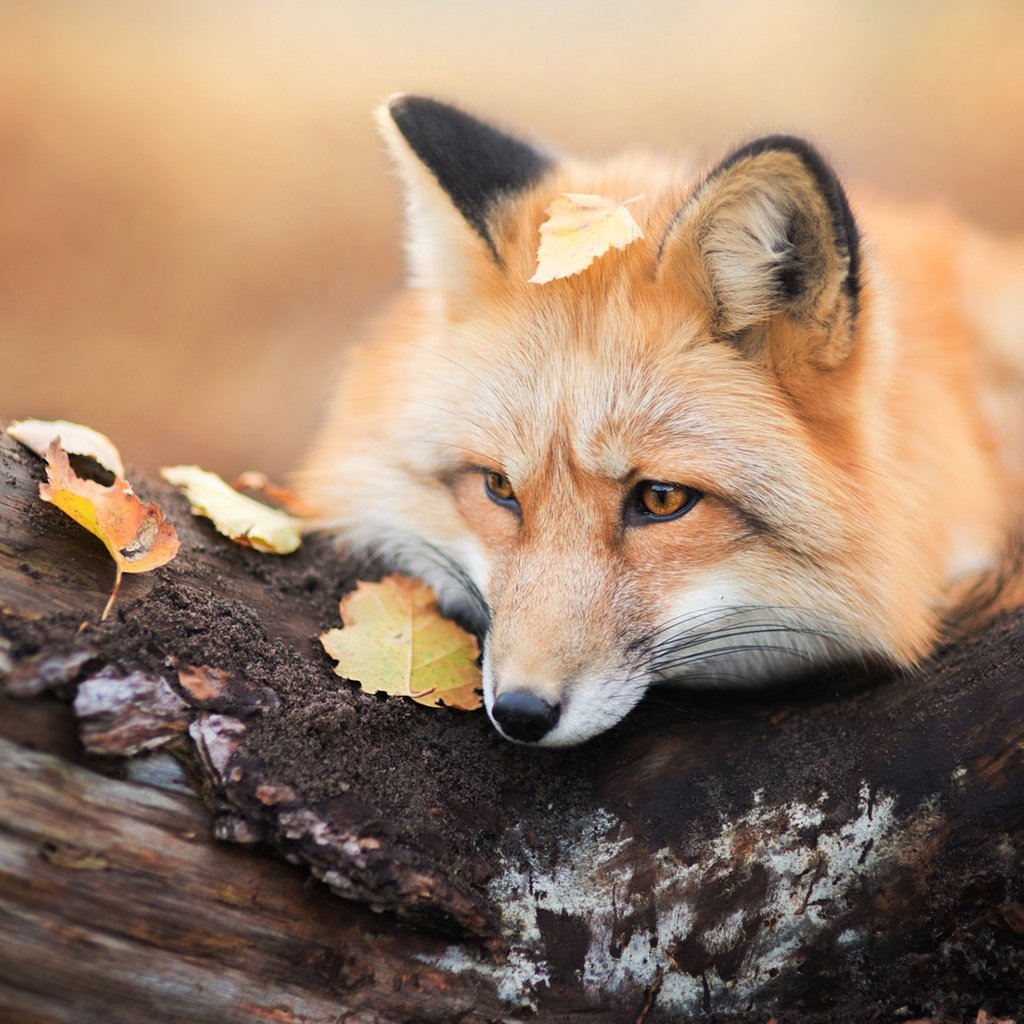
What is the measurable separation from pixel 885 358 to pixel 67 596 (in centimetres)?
248

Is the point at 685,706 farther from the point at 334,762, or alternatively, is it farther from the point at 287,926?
the point at 287,926

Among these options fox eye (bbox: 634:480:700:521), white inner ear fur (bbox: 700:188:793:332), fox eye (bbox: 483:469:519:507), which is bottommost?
fox eye (bbox: 483:469:519:507)

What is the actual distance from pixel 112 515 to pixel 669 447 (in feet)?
4.95

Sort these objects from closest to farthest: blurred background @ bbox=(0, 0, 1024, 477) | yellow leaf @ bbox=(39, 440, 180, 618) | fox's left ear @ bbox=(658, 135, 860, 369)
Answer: yellow leaf @ bbox=(39, 440, 180, 618) < fox's left ear @ bbox=(658, 135, 860, 369) < blurred background @ bbox=(0, 0, 1024, 477)

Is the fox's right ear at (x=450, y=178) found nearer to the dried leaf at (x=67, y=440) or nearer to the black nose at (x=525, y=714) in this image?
the dried leaf at (x=67, y=440)

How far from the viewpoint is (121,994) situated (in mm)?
1771

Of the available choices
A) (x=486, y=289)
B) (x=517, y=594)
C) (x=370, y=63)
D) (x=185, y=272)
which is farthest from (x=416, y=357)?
(x=370, y=63)

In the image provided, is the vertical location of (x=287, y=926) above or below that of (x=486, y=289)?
below

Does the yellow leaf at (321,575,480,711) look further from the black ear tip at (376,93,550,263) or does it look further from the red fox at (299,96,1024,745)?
the black ear tip at (376,93,550,263)

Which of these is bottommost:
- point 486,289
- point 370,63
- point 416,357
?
point 370,63

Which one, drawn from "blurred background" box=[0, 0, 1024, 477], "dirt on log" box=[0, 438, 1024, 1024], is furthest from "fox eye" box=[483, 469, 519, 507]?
"blurred background" box=[0, 0, 1024, 477]

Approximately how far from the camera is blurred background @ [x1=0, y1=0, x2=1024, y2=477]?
7.79m

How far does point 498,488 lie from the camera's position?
9.85 feet

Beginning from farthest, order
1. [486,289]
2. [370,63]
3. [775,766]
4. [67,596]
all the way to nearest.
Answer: [370,63], [486,289], [775,766], [67,596]
